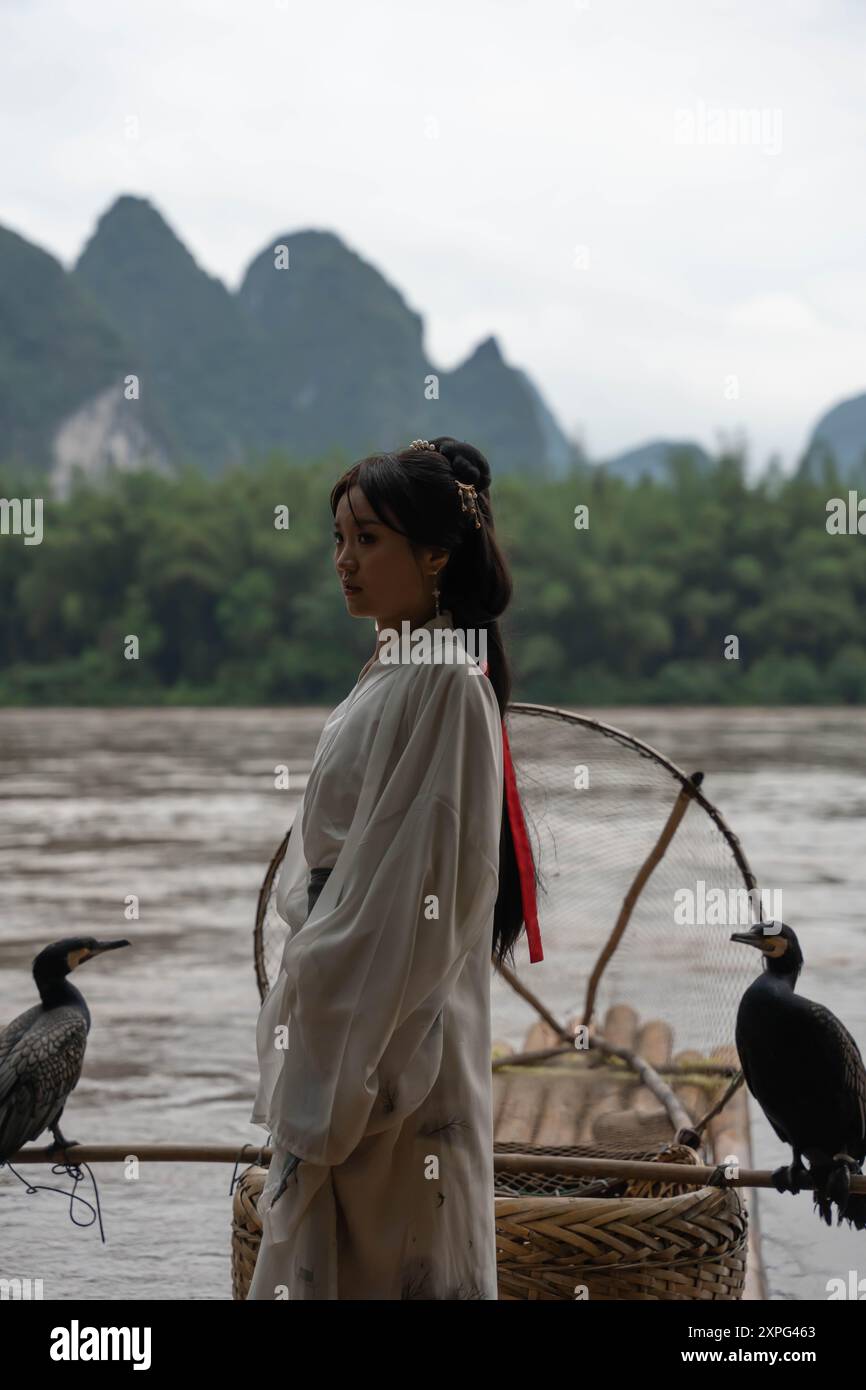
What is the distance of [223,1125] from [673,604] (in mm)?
23507

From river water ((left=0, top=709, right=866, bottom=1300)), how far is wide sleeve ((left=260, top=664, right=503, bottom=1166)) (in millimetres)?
1739

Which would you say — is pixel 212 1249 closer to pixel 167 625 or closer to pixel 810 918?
pixel 810 918

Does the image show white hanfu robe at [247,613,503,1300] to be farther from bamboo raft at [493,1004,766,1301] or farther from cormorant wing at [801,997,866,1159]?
bamboo raft at [493,1004,766,1301]

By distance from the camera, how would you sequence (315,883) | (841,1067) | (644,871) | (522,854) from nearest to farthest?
(315,883)
(522,854)
(841,1067)
(644,871)

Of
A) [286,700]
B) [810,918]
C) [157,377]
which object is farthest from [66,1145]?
[157,377]

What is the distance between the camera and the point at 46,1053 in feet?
6.91

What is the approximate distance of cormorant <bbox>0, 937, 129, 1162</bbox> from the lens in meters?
2.06

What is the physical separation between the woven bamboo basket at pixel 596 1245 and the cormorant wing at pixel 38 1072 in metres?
0.29

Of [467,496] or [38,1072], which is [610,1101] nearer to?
[38,1072]

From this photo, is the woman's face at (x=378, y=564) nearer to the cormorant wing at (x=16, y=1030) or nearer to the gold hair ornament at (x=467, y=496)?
the gold hair ornament at (x=467, y=496)

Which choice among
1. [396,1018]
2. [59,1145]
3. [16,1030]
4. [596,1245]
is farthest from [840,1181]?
[16,1030]

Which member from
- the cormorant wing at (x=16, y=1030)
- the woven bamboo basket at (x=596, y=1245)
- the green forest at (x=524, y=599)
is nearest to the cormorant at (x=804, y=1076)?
the woven bamboo basket at (x=596, y=1245)

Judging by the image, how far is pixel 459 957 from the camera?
1457 mm

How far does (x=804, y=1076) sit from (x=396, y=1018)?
0.86m
